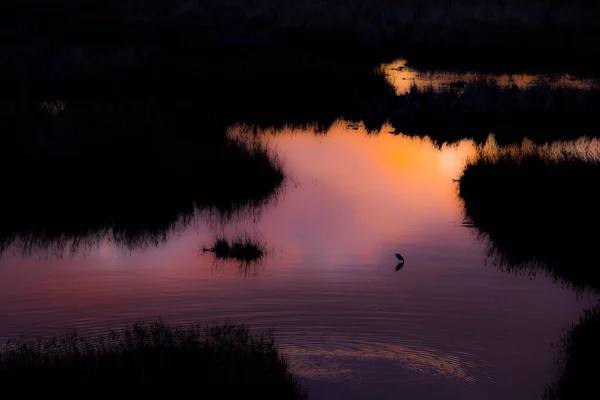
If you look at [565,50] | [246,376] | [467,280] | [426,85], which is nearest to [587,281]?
[467,280]

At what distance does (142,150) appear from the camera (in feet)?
57.2

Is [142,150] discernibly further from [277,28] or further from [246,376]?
[277,28]

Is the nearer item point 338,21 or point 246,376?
point 246,376

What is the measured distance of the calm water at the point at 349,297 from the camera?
8.52 meters

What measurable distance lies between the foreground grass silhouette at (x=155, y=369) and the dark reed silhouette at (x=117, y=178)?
209 inches

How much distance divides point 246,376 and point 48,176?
9.52m

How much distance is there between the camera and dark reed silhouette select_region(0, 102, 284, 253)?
14.3 m

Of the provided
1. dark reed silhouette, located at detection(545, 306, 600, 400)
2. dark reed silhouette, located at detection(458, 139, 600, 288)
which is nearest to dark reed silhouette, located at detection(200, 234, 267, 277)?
dark reed silhouette, located at detection(458, 139, 600, 288)

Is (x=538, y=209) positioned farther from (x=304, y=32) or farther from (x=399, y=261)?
(x=304, y=32)

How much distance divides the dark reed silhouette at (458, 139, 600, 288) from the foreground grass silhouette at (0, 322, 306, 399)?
17.1 ft

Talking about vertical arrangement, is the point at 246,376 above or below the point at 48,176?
above

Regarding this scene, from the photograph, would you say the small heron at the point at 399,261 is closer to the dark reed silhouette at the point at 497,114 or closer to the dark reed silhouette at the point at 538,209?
the dark reed silhouette at the point at 538,209

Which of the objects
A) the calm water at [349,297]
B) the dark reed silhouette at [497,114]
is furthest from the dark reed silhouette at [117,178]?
the dark reed silhouette at [497,114]

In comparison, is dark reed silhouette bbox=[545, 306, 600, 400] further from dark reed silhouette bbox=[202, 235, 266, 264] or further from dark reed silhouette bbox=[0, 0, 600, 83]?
dark reed silhouette bbox=[0, 0, 600, 83]
